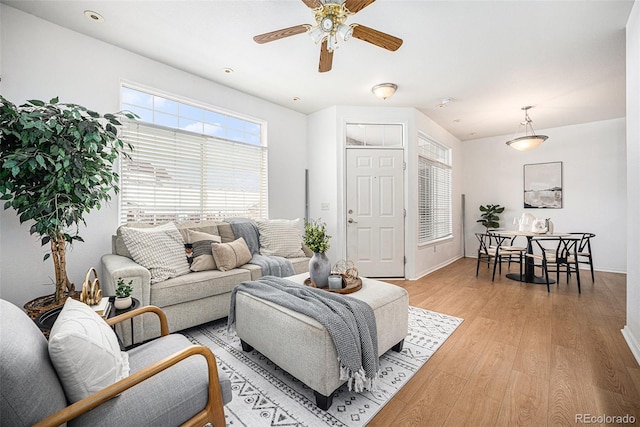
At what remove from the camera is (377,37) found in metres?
2.09

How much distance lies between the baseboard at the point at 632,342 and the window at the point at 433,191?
8.71ft

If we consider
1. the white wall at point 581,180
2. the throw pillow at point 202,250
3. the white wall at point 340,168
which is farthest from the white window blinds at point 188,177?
the white wall at point 581,180

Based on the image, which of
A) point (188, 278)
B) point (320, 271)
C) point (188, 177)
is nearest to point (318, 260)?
point (320, 271)

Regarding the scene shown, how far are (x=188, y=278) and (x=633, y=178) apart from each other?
12.6 ft

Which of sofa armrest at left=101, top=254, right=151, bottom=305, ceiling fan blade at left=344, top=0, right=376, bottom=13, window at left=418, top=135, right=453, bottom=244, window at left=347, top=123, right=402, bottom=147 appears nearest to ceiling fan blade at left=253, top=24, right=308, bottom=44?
ceiling fan blade at left=344, top=0, right=376, bottom=13

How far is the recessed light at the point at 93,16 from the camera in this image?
235 centimetres

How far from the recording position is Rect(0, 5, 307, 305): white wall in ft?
7.55

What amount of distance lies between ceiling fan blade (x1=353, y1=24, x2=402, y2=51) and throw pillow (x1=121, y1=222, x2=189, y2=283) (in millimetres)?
2458

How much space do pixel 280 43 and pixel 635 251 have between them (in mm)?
3565

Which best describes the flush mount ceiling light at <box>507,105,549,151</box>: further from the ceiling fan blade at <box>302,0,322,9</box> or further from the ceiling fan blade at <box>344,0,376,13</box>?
the ceiling fan blade at <box>302,0,322,9</box>

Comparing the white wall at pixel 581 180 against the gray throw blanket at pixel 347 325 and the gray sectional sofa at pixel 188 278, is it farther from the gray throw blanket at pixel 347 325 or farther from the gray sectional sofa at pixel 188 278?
the gray throw blanket at pixel 347 325

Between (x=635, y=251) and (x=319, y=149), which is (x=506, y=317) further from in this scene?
(x=319, y=149)

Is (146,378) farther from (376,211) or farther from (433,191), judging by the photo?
(433,191)

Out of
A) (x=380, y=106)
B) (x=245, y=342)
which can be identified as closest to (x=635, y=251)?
(x=245, y=342)
